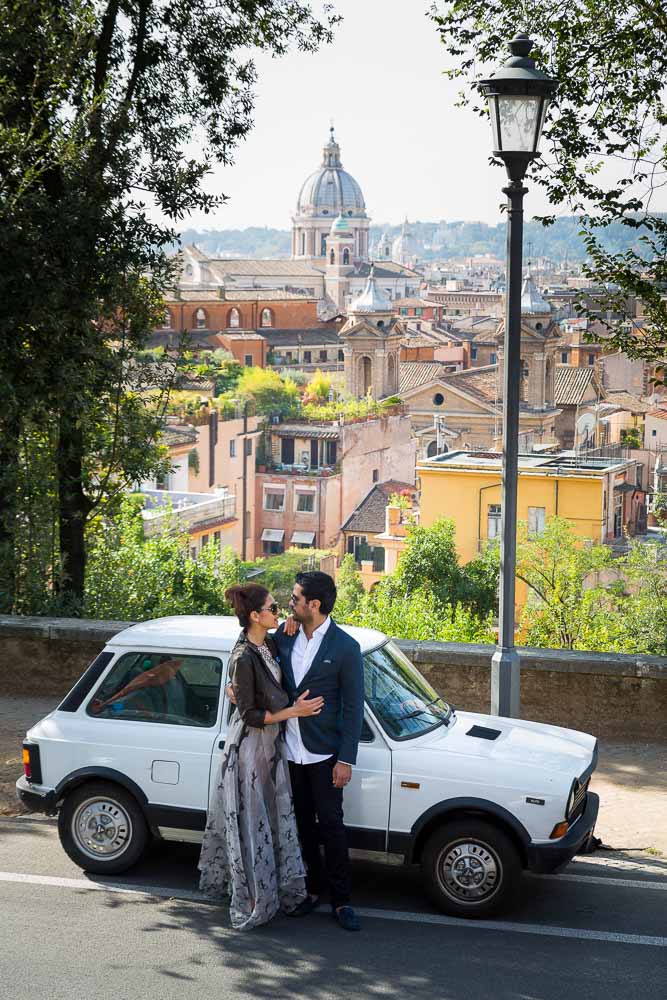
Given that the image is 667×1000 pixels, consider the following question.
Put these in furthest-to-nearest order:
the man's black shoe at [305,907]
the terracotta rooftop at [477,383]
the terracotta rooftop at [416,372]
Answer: the terracotta rooftop at [416,372], the terracotta rooftop at [477,383], the man's black shoe at [305,907]

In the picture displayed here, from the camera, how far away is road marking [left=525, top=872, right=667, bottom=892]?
19.7 ft

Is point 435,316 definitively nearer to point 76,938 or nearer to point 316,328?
point 316,328

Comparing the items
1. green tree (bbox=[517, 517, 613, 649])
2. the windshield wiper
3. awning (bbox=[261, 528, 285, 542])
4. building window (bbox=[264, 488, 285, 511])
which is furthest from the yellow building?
the windshield wiper

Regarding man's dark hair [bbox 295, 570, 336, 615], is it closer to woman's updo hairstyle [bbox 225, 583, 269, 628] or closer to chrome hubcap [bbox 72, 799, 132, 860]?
woman's updo hairstyle [bbox 225, 583, 269, 628]

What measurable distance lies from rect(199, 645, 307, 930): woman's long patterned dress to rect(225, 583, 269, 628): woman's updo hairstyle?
0.16 m

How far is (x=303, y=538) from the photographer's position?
299 feet

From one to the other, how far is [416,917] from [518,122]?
417 cm

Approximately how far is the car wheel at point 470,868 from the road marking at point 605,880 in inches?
24.2

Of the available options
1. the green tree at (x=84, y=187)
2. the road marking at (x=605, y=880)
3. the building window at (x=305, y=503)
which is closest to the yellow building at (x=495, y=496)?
the building window at (x=305, y=503)

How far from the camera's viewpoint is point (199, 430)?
82.0 meters

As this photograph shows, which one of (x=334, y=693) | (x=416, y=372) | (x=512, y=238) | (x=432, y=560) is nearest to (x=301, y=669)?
(x=334, y=693)

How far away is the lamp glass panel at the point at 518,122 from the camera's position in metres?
6.88

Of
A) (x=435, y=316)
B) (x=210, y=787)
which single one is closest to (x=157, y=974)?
(x=210, y=787)

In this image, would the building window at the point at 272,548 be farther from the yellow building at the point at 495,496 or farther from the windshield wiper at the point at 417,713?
the windshield wiper at the point at 417,713
